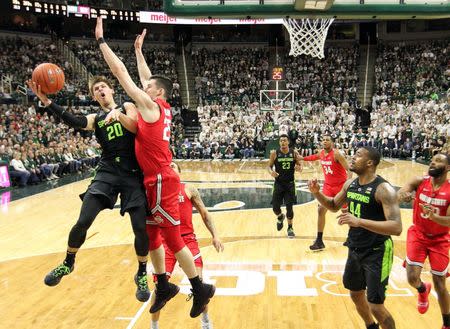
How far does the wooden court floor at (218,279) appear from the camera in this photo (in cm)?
539

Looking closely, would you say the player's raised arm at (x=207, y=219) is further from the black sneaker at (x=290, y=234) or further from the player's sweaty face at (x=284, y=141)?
the black sneaker at (x=290, y=234)

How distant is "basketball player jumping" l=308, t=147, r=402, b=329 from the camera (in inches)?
163

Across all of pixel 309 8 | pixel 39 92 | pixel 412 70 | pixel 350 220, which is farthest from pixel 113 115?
pixel 412 70

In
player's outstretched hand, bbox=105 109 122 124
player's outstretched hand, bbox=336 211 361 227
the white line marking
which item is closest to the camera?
player's outstretched hand, bbox=336 211 361 227

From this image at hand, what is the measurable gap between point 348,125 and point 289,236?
1879cm

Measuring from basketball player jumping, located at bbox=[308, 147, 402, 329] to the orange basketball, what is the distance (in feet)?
8.07

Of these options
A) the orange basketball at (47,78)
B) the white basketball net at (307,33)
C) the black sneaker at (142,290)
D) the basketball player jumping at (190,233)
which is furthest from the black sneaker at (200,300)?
the white basketball net at (307,33)

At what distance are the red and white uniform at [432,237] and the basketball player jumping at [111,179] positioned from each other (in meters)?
2.75

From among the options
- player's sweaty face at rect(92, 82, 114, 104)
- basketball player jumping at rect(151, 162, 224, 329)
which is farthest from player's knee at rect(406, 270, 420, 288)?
player's sweaty face at rect(92, 82, 114, 104)

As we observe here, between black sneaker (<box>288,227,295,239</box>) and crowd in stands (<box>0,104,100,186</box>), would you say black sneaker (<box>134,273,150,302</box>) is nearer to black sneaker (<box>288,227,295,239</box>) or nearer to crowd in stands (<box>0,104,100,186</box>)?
black sneaker (<box>288,227,295,239</box>)

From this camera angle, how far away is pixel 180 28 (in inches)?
1367

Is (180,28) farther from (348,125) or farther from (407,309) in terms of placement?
(407,309)

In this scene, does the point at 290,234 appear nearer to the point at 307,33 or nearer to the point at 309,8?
the point at 309,8

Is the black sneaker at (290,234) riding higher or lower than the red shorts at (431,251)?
lower
